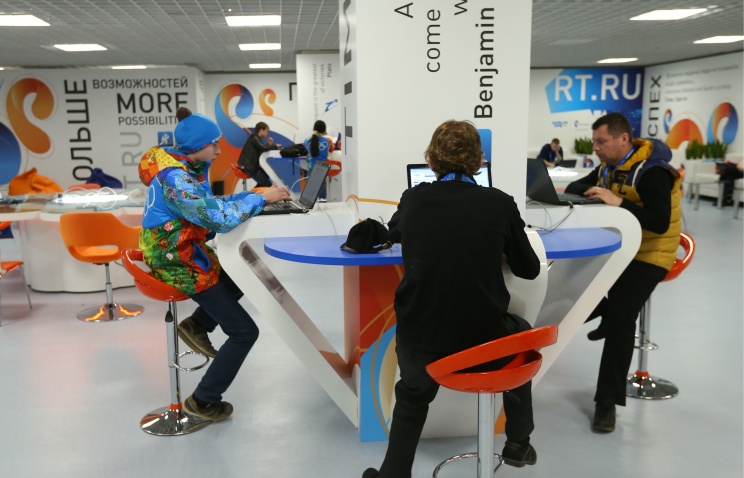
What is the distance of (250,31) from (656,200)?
7602mm

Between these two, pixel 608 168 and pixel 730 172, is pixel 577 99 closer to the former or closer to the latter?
pixel 730 172

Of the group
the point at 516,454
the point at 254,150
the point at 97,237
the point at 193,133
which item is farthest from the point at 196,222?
the point at 254,150

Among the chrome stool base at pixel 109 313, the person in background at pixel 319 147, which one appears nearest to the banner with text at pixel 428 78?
the chrome stool base at pixel 109 313

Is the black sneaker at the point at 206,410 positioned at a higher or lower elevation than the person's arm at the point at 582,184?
lower

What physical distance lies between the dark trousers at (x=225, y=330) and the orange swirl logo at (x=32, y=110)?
13.6m

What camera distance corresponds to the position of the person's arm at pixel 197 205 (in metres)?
2.89

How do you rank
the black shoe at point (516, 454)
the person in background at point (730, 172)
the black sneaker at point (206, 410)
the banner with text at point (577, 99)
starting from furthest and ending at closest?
the banner with text at point (577, 99)
the person in background at point (730, 172)
the black sneaker at point (206, 410)
the black shoe at point (516, 454)

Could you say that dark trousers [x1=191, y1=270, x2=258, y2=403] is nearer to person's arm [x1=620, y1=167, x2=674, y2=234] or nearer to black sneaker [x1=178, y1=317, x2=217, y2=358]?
black sneaker [x1=178, y1=317, x2=217, y2=358]

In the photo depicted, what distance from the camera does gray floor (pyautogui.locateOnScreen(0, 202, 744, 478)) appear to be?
296cm

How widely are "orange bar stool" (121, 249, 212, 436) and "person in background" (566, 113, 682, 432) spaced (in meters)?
2.04

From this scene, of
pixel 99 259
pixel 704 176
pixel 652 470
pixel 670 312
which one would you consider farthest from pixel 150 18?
pixel 704 176

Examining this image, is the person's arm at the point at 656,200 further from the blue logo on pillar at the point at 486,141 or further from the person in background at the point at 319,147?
the person in background at the point at 319,147

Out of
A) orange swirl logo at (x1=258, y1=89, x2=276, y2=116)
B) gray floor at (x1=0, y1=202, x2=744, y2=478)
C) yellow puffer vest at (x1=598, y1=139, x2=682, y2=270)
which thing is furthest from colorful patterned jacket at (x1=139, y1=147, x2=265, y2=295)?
orange swirl logo at (x1=258, y1=89, x2=276, y2=116)

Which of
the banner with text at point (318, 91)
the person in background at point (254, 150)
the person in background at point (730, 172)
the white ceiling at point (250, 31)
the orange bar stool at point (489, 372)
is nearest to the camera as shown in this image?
the orange bar stool at point (489, 372)
